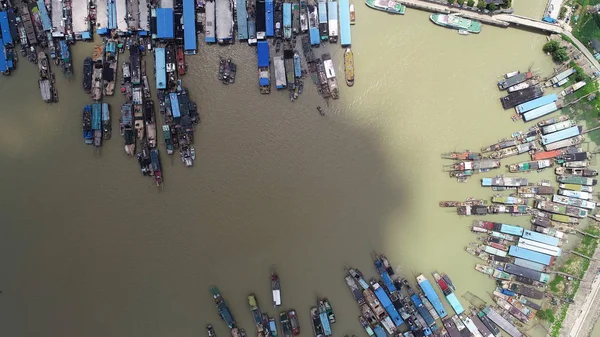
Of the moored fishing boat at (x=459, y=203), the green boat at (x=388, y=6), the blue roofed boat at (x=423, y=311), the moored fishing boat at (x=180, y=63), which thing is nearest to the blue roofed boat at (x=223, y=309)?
the blue roofed boat at (x=423, y=311)

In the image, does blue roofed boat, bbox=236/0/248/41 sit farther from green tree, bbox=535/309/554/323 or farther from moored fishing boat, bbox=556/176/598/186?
green tree, bbox=535/309/554/323

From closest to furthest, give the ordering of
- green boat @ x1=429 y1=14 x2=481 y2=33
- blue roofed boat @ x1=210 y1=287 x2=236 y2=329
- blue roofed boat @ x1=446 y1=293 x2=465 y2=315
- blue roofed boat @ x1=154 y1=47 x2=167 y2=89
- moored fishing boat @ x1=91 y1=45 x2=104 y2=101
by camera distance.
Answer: blue roofed boat @ x1=210 y1=287 x2=236 y2=329, blue roofed boat @ x1=446 y1=293 x2=465 y2=315, blue roofed boat @ x1=154 y1=47 x2=167 y2=89, moored fishing boat @ x1=91 y1=45 x2=104 y2=101, green boat @ x1=429 y1=14 x2=481 y2=33

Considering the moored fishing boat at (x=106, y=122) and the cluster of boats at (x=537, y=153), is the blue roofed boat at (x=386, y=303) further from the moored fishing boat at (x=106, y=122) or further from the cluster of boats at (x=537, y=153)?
the moored fishing boat at (x=106, y=122)

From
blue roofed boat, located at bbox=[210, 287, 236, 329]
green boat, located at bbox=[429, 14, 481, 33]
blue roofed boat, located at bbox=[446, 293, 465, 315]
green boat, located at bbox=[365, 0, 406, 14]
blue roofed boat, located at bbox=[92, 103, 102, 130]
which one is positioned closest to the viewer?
blue roofed boat, located at bbox=[210, 287, 236, 329]

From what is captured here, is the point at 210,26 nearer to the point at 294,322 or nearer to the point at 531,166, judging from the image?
the point at 294,322

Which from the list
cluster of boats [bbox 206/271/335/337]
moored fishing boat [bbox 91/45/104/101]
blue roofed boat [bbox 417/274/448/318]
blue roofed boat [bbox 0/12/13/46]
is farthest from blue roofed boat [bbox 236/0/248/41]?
blue roofed boat [bbox 417/274/448/318]

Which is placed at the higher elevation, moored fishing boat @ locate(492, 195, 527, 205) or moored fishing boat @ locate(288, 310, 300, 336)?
moored fishing boat @ locate(492, 195, 527, 205)
